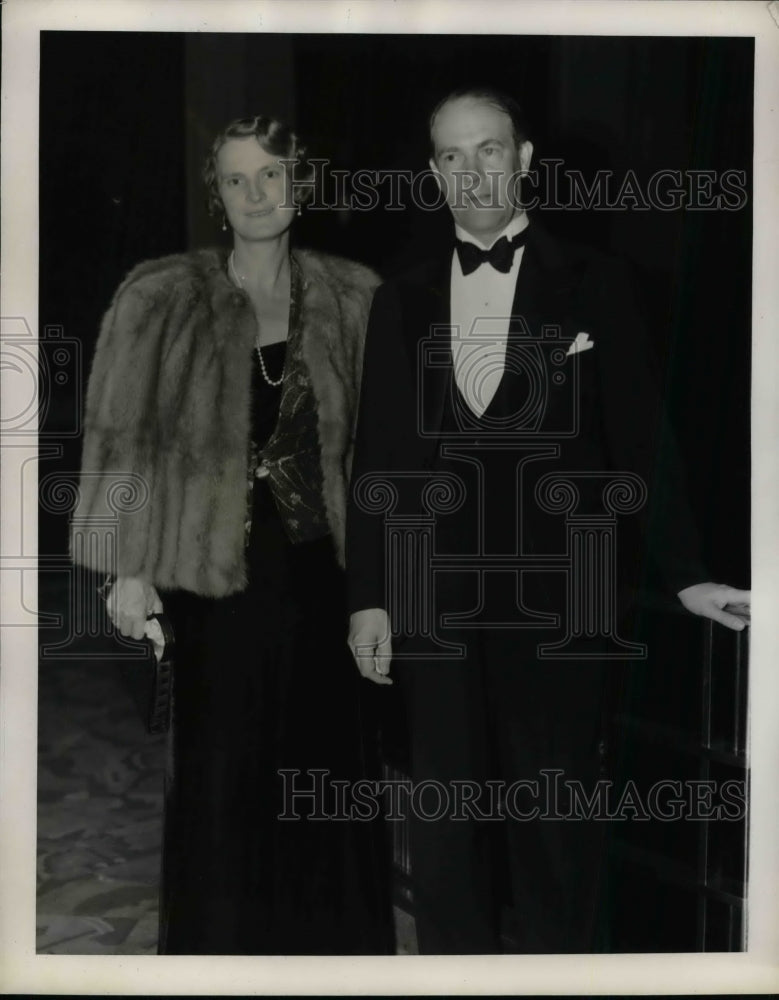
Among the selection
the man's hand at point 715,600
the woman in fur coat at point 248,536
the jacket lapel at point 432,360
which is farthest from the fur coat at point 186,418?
the man's hand at point 715,600

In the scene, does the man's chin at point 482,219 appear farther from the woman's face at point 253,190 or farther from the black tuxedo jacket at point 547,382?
the woman's face at point 253,190

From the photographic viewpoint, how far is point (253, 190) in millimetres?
2143

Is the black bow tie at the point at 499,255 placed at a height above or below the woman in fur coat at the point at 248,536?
above

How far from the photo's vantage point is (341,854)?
2.16m

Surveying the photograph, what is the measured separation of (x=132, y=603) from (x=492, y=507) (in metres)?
0.72

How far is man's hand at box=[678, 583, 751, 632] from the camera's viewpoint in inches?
85.9

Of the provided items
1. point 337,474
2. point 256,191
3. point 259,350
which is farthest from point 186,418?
point 256,191

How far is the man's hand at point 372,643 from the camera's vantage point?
7.05ft

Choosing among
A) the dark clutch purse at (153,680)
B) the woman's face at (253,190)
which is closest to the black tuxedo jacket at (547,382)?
the woman's face at (253,190)

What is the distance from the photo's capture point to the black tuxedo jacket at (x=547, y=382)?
215 cm

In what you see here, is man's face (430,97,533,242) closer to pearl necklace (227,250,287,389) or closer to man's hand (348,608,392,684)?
pearl necklace (227,250,287,389)

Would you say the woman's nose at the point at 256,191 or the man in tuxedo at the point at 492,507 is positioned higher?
the woman's nose at the point at 256,191

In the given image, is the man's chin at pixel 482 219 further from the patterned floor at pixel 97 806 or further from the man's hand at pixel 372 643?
the patterned floor at pixel 97 806

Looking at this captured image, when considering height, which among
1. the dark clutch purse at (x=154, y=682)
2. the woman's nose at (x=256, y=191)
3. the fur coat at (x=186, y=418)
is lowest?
the dark clutch purse at (x=154, y=682)
